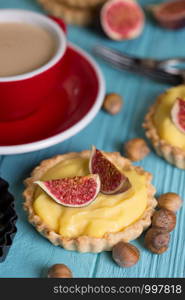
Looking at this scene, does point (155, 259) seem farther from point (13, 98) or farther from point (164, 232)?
point (13, 98)

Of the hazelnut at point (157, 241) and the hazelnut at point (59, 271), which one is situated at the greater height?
the hazelnut at point (157, 241)

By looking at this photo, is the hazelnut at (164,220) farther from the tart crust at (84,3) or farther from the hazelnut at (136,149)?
the tart crust at (84,3)

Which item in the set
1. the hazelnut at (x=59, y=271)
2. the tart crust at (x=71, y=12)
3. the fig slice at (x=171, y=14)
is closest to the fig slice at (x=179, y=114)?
the hazelnut at (x=59, y=271)

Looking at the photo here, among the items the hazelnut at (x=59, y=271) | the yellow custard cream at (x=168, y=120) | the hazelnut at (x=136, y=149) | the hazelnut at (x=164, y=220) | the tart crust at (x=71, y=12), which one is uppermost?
the tart crust at (x=71, y=12)

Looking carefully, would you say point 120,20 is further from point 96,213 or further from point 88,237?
point 88,237

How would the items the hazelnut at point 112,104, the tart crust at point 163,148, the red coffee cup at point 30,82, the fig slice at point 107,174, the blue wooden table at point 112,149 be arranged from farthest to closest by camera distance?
1. the hazelnut at point 112,104
2. the tart crust at point 163,148
3. the red coffee cup at point 30,82
4. the fig slice at point 107,174
5. the blue wooden table at point 112,149

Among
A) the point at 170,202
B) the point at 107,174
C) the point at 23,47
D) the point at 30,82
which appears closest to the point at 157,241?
the point at 170,202
